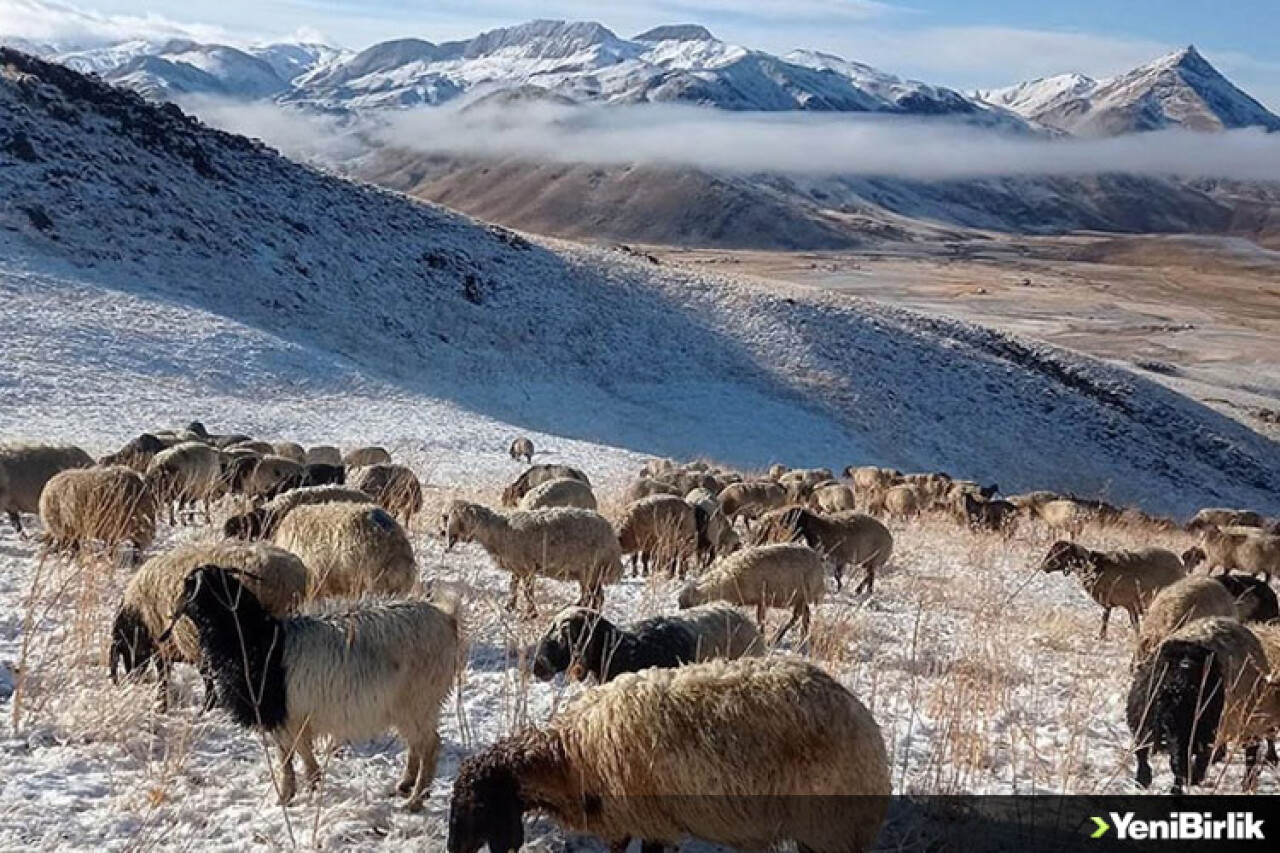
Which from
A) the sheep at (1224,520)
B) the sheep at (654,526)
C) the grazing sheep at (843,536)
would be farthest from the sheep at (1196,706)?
the sheep at (1224,520)

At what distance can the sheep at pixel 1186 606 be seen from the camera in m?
10.1

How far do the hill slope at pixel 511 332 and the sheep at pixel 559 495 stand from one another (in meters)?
15.8

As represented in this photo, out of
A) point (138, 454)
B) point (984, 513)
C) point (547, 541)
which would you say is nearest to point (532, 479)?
point (138, 454)

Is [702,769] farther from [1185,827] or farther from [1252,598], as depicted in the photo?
[1252,598]

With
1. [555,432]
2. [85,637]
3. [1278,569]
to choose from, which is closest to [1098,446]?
[555,432]

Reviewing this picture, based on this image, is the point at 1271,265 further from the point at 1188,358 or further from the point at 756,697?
the point at 756,697

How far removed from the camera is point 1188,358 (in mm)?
79625

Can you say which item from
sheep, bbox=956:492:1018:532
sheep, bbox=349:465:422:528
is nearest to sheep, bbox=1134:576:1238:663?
sheep, bbox=349:465:422:528

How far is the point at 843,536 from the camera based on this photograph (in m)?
14.4

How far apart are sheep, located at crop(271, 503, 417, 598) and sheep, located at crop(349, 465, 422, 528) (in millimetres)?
4898

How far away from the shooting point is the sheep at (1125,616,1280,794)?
6938 millimetres

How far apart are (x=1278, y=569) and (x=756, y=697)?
1588 centimetres

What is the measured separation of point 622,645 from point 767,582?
3.23 metres

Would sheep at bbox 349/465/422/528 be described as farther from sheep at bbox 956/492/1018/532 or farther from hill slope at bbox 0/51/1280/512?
hill slope at bbox 0/51/1280/512
